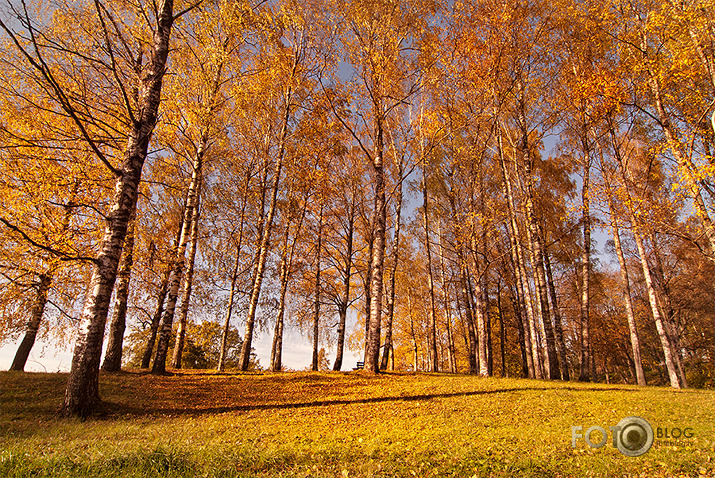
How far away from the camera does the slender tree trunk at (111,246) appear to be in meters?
6.22

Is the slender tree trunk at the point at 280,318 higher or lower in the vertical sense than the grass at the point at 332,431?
higher

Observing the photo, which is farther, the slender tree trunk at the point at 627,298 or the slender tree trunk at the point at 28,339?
the slender tree trunk at the point at 627,298

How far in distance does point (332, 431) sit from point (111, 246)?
238 inches

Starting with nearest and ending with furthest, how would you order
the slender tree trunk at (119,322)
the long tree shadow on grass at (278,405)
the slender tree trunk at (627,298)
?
1. the long tree shadow on grass at (278,405)
2. the slender tree trunk at (119,322)
3. the slender tree trunk at (627,298)

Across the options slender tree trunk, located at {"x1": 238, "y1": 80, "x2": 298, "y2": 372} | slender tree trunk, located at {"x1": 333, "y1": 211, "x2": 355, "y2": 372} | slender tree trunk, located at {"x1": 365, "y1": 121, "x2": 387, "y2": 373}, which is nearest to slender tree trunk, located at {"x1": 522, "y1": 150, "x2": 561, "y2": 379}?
slender tree trunk, located at {"x1": 365, "y1": 121, "x2": 387, "y2": 373}

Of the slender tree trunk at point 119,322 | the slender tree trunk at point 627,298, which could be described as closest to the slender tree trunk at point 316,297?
the slender tree trunk at point 119,322

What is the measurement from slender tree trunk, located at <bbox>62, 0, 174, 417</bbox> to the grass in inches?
22.8

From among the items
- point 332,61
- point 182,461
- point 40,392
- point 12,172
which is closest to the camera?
point 182,461

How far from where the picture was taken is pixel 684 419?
21.7ft

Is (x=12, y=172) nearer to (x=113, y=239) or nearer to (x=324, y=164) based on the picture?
(x=113, y=239)

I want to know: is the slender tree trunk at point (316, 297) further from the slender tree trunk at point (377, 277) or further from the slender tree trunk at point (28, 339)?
the slender tree trunk at point (28, 339)

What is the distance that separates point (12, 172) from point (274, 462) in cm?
1167

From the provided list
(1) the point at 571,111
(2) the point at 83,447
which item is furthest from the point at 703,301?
(2) the point at 83,447

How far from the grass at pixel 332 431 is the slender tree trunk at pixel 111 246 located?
579mm
